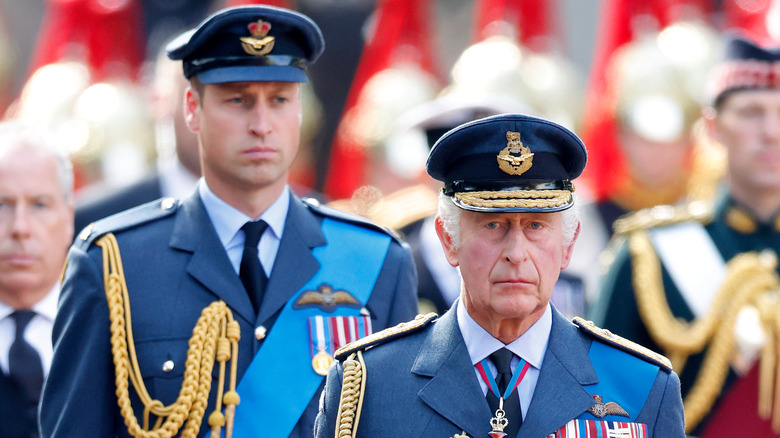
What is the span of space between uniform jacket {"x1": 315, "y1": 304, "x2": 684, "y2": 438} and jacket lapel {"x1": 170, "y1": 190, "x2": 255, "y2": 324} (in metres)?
0.68

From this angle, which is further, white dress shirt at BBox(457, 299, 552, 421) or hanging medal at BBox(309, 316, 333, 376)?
hanging medal at BBox(309, 316, 333, 376)

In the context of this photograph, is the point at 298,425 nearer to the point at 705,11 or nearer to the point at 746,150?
the point at 746,150

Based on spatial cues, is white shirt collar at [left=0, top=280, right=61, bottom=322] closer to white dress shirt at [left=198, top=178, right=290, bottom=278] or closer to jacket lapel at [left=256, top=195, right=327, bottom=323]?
white dress shirt at [left=198, top=178, right=290, bottom=278]

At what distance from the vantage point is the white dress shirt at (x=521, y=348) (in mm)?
3850

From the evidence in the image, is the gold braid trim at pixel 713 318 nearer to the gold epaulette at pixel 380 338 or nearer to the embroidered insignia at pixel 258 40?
the embroidered insignia at pixel 258 40

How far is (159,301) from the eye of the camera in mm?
4562

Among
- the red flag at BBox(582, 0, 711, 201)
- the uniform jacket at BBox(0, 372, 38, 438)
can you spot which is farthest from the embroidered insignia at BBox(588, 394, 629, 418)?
the red flag at BBox(582, 0, 711, 201)

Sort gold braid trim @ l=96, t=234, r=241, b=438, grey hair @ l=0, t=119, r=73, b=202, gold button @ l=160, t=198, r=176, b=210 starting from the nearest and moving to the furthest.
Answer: gold braid trim @ l=96, t=234, r=241, b=438 → gold button @ l=160, t=198, r=176, b=210 → grey hair @ l=0, t=119, r=73, b=202

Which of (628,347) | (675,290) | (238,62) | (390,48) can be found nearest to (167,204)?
(238,62)

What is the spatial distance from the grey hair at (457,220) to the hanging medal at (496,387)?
0.31m

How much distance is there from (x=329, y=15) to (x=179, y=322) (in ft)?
24.1

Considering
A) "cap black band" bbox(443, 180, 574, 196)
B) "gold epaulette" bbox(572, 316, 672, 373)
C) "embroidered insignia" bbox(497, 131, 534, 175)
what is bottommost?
"gold epaulette" bbox(572, 316, 672, 373)

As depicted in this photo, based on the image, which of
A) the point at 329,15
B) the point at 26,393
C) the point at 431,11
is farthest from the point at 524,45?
the point at 26,393

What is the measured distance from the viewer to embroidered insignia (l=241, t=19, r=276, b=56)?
4.71 m
